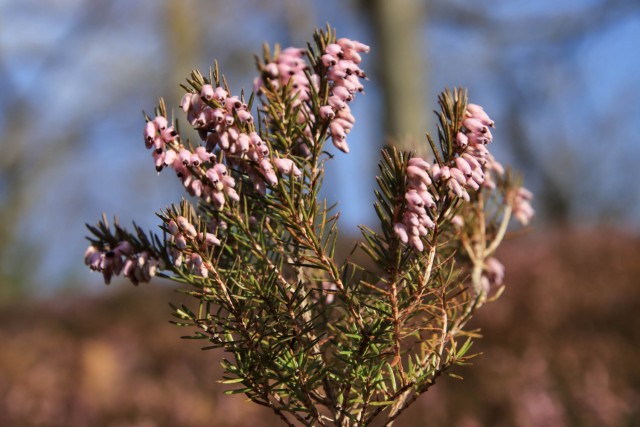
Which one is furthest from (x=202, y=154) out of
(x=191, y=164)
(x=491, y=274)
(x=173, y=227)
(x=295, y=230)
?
(x=491, y=274)

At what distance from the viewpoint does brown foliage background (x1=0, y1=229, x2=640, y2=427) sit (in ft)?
16.2

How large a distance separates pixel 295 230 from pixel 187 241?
0.25m

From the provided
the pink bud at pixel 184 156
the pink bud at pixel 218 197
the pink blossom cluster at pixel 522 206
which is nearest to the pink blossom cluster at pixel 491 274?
the pink blossom cluster at pixel 522 206

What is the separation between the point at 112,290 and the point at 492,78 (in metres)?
15.9

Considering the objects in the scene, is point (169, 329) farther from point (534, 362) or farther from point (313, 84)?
point (313, 84)

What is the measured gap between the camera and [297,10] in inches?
729

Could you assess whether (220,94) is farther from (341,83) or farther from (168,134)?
(341,83)

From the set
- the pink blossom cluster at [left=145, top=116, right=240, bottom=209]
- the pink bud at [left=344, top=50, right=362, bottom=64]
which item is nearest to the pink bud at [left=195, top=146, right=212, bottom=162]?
the pink blossom cluster at [left=145, top=116, right=240, bottom=209]

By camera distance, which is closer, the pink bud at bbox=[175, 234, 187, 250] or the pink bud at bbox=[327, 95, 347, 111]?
the pink bud at bbox=[175, 234, 187, 250]

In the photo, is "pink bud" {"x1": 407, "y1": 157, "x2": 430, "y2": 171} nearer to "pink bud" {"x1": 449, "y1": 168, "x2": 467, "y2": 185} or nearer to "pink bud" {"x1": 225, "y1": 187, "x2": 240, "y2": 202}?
"pink bud" {"x1": 449, "y1": 168, "x2": 467, "y2": 185}

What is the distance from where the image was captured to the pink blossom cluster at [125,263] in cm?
160

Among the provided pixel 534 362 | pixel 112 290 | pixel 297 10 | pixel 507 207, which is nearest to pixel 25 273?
pixel 112 290

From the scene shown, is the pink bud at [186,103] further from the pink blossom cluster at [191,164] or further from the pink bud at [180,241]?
the pink bud at [180,241]

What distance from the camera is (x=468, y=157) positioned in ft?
4.84
